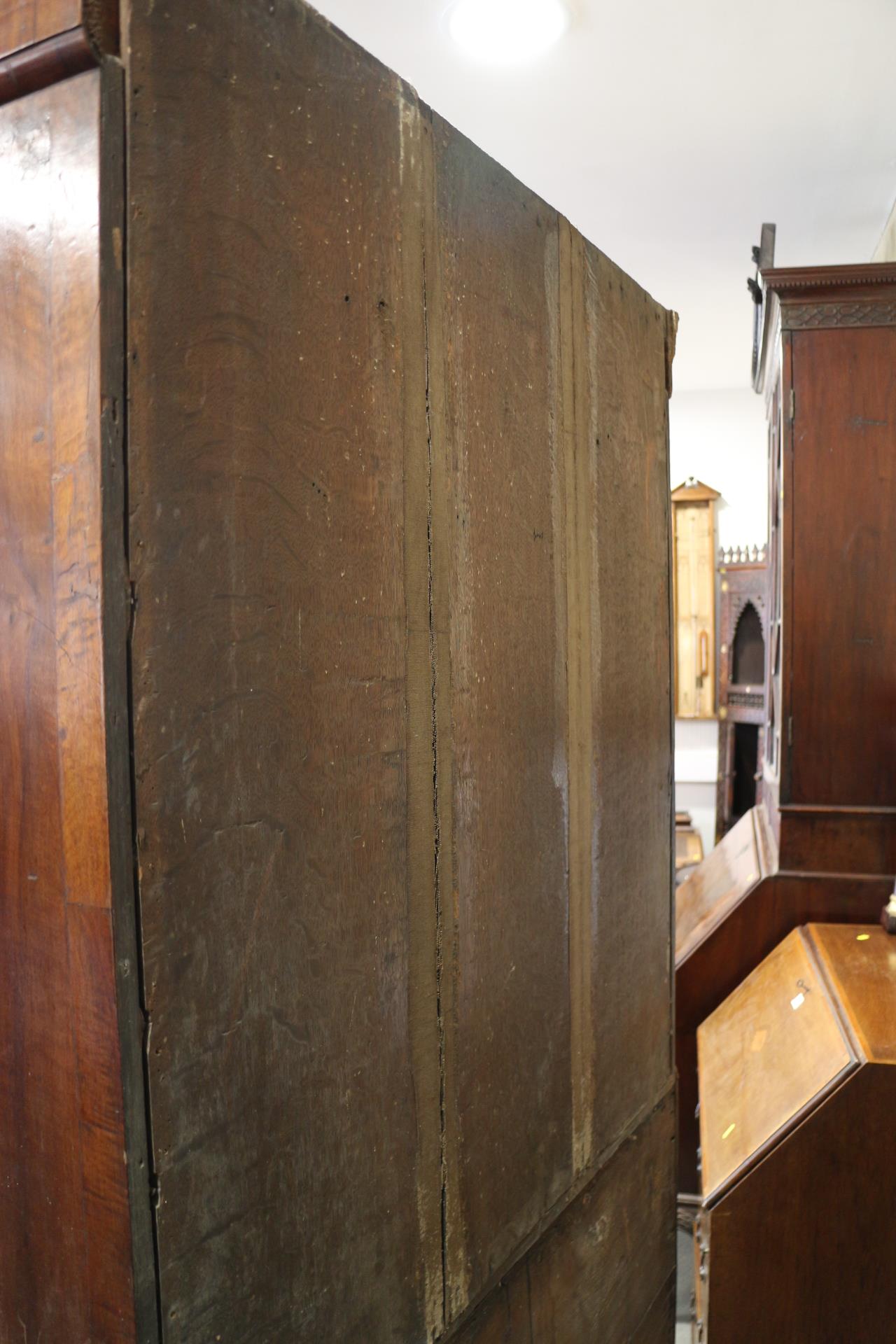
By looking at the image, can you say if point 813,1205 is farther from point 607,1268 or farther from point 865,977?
point 607,1268

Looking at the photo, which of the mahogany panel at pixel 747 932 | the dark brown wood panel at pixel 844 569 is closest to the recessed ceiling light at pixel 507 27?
the dark brown wood panel at pixel 844 569

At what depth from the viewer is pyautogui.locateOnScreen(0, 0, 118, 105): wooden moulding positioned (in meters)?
0.72

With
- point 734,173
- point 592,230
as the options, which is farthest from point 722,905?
point 592,230

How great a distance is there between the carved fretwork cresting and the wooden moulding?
322 cm

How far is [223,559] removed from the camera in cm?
83

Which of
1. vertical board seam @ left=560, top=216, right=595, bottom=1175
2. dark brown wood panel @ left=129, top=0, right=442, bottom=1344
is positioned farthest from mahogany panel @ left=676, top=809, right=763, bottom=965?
dark brown wood panel @ left=129, top=0, right=442, bottom=1344

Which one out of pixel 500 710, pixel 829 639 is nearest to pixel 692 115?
pixel 829 639

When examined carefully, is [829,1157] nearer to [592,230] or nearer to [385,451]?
[385,451]

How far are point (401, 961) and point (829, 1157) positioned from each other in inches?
68.1

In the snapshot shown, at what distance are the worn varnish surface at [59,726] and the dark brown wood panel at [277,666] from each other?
0.12 feet

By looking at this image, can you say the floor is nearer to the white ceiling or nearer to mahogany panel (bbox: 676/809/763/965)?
mahogany panel (bbox: 676/809/763/965)

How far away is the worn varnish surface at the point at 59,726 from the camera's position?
0.74 metres

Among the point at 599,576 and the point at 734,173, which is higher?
the point at 734,173

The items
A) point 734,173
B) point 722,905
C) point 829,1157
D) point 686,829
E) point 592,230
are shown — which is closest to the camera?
point 829,1157
